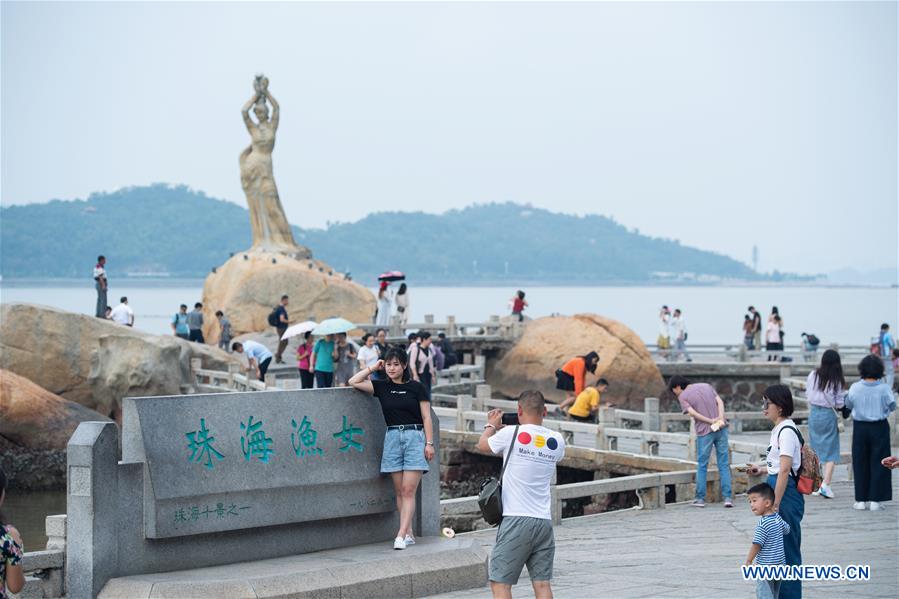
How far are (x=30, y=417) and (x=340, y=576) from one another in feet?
43.0

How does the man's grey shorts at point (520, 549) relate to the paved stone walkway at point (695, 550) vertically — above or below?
above

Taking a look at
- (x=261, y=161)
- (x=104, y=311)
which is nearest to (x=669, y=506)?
(x=104, y=311)

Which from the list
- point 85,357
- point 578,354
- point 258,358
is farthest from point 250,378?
point 578,354

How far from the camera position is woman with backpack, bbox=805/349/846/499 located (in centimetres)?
1241

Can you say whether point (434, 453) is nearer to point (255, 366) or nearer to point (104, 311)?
point (255, 366)

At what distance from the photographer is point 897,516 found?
1202 cm

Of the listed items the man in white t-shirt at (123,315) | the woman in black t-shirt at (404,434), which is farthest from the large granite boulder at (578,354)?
the woman in black t-shirt at (404,434)

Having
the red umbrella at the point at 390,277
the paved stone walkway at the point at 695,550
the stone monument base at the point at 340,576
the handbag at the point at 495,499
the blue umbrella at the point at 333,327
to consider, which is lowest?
the paved stone walkway at the point at 695,550

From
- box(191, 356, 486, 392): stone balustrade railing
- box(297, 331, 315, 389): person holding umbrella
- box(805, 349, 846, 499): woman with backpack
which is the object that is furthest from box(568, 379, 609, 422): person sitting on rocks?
box(805, 349, 846, 499): woman with backpack

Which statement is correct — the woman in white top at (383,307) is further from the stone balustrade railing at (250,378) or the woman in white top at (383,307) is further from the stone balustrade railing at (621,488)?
the stone balustrade railing at (621,488)

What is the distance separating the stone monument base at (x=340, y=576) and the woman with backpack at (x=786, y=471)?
2496mm

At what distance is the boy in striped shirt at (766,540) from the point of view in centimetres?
728

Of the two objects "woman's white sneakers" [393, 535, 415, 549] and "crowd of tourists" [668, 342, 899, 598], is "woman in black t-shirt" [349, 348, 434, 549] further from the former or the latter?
"crowd of tourists" [668, 342, 899, 598]

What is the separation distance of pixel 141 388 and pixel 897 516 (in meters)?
15.2
